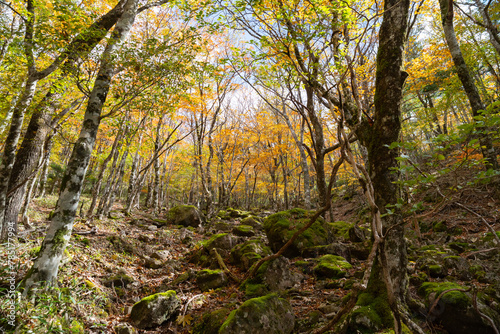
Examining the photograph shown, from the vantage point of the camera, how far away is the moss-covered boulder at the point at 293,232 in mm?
7305

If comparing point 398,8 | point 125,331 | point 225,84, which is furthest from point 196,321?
point 225,84

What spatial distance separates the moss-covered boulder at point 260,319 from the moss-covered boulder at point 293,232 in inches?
132

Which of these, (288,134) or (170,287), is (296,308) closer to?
(170,287)

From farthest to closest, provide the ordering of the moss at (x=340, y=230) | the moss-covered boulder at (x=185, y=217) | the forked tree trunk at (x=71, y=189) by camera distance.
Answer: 1. the moss-covered boulder at (x=185, y=217)
2. the moss at (x=340, y=230)
3. the forked tree trunk at (x=71, y=189)

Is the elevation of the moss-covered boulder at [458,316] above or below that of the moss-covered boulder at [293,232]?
below

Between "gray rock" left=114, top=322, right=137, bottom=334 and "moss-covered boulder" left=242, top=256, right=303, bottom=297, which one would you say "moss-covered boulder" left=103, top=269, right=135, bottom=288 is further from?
"moss-covered boulder" left=242, top=256, right=303, bottom=297

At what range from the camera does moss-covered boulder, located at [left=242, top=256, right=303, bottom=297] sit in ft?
16.6

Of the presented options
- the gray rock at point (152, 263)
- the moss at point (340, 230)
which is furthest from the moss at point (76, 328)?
the moss at point (340, 230)

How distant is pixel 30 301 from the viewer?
3.61 metres

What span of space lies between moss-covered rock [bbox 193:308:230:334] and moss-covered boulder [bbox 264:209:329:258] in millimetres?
3624

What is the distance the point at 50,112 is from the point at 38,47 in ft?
6.95

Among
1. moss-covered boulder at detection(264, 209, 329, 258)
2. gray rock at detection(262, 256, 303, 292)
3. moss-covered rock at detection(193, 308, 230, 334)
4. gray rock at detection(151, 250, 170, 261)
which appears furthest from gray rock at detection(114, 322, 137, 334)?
moss-covered boulder at detection(264, 209, 329, 258)

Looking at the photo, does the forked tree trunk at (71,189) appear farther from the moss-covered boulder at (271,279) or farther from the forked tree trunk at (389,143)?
the forked tree trunk at (389,143)

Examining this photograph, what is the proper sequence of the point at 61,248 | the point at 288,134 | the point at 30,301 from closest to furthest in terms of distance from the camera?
the point at 30,301 → the point at 61,248 → the point at 288,134
